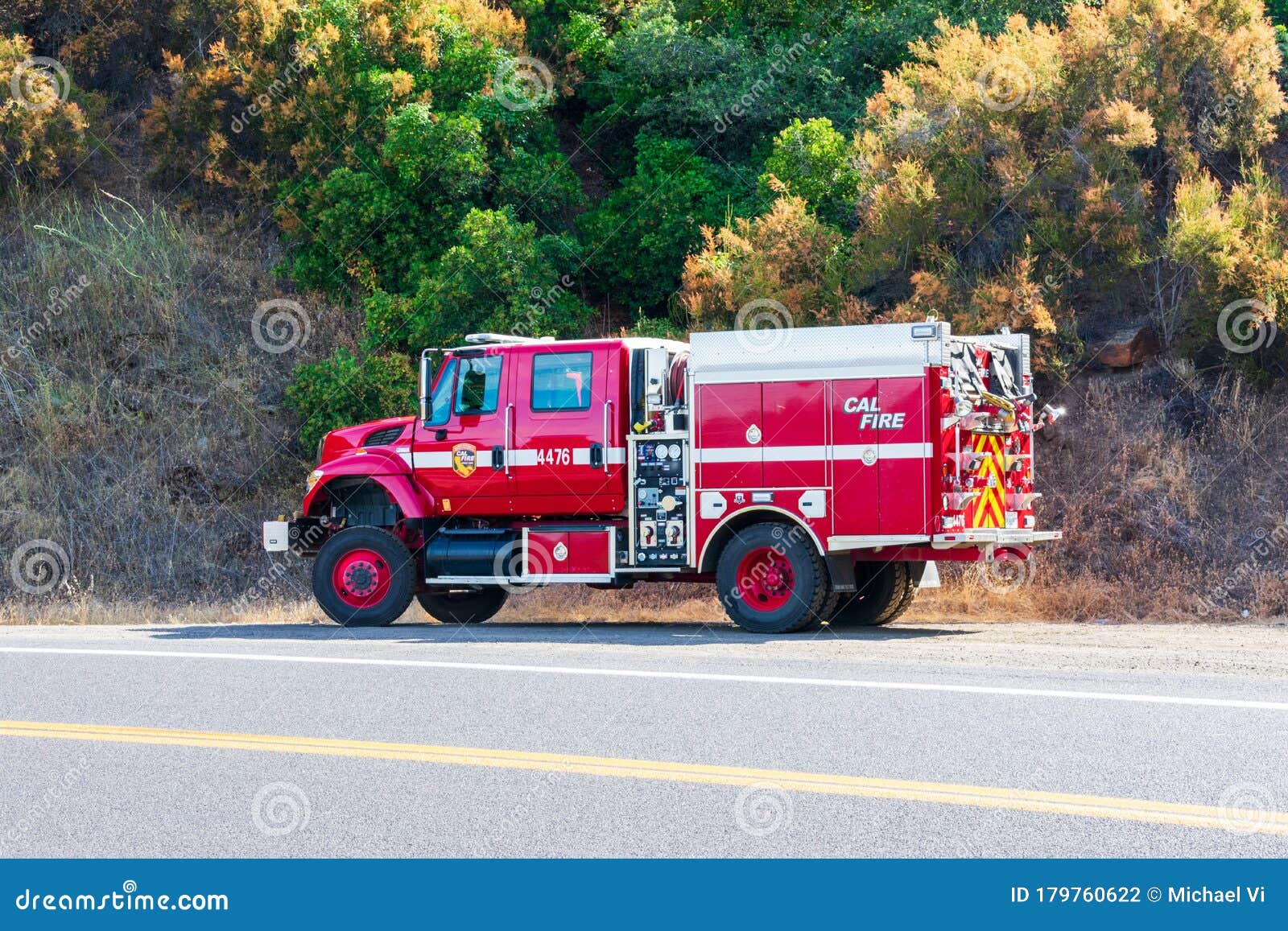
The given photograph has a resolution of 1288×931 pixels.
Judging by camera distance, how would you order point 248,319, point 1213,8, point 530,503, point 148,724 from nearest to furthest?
point 148,724 → point 530,503 → point 1213,8 → point 248,319

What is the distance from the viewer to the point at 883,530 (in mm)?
14008

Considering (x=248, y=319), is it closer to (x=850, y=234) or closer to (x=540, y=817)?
(x=850, y=234)

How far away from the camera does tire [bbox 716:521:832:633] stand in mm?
14352

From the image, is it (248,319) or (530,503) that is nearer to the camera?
(530,503)

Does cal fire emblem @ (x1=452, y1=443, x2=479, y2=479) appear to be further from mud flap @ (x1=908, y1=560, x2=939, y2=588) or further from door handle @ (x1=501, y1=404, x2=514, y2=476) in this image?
mud flap @ (x1=908, y1=560, x2=939, y2=588)

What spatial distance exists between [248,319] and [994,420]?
51.2 feet

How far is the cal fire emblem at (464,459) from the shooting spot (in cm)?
1591

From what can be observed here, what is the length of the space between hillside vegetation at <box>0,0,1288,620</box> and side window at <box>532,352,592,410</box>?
3639 mm

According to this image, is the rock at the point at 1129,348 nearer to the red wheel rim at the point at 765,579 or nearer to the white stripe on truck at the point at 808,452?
the white stripe on truck at the point at 808,452

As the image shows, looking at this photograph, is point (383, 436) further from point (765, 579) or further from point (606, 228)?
point (606, 228)

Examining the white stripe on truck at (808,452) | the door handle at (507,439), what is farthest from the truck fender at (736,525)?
the door handle at (507,439)

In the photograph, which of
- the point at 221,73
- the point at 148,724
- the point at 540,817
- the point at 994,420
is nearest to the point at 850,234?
the point at 994,420

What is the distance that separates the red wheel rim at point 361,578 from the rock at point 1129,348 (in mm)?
9489

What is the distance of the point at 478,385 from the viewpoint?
626 inches
